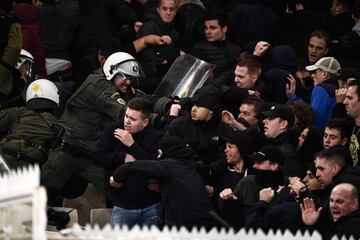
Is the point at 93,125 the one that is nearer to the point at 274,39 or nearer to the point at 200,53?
the point at 200,53

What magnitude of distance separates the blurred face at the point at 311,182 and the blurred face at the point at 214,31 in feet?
15.3

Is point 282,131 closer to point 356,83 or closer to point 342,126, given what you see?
point 342,126

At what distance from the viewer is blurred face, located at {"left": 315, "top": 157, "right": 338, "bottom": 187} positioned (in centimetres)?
1495

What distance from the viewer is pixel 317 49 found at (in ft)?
63.4

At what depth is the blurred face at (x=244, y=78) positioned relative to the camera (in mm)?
17734

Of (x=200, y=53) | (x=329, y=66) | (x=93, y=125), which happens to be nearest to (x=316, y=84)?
(x=329, y=66)

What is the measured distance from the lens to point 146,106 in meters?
16.2

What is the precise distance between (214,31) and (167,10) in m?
0.87

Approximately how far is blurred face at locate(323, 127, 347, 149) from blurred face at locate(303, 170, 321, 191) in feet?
3.31

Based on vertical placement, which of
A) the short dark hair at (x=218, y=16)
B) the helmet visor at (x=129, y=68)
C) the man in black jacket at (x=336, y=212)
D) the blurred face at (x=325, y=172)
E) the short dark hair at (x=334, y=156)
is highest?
the short dark hair at (x=218, y=16)

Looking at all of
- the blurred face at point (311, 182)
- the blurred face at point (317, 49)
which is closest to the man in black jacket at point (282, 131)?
the blurred face at point (311, 182)

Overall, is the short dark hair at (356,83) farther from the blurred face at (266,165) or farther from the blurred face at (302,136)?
the blurred face at (266,165)

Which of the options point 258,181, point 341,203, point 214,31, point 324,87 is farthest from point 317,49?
point 341,203

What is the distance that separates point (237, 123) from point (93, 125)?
1.85 meters
